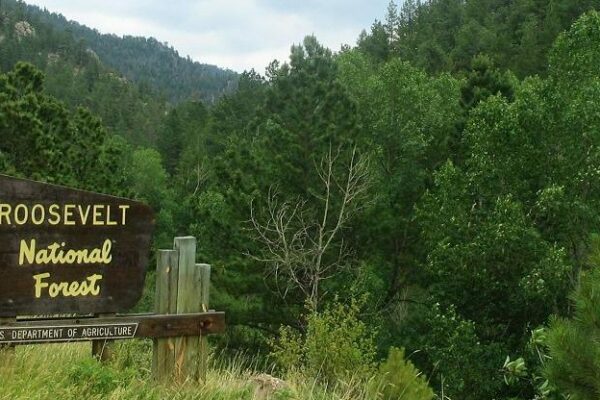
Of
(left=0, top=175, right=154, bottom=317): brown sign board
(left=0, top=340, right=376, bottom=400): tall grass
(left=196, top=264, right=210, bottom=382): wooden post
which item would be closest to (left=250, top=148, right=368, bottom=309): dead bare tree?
(left=0, top=340, right=376, bottom=400): tall grass

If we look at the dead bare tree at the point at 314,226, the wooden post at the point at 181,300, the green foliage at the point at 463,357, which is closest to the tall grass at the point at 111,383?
the wooden post at the point at 181,300

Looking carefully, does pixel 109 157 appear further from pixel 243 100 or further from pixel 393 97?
pixel 243 100

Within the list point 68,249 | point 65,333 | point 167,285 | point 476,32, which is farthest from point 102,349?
point 476,32

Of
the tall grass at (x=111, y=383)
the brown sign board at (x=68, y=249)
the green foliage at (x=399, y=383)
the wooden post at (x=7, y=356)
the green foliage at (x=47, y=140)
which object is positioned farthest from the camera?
the green foliage at (x=47, y=140)

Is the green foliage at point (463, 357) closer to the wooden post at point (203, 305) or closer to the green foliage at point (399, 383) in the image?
the green foliage at point (399, 383)

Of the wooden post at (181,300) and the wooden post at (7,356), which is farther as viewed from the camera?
the wooden post at (181,300)

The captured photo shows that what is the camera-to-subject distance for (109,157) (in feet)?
72.4

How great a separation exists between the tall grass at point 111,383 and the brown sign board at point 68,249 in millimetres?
416

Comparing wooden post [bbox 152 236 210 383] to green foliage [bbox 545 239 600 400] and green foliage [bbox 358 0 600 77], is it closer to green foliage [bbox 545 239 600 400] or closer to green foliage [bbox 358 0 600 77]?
green foliage [bbox 545 239 600 400]

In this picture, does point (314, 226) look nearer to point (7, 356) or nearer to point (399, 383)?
point (399, 383)

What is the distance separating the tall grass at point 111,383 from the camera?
443 centimetres

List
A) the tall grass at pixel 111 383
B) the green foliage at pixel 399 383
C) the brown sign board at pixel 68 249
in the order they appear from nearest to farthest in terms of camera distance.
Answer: the tall grass at pixel 111 383 → the brown sign board at pixel 68 249 → the green foliage at pixel 399 383

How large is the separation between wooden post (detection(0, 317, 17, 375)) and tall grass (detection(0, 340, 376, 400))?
0.10 feet

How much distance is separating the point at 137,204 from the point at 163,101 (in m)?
124
